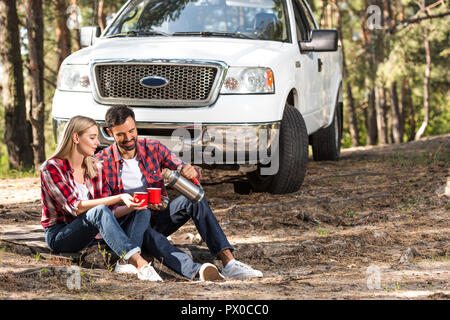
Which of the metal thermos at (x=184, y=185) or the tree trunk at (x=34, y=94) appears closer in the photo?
the metal thermos at (x=184, y=185)

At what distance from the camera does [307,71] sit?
761 cm

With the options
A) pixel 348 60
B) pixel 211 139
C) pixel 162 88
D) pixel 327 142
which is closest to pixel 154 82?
pixel 162 88

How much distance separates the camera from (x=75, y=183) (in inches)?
187

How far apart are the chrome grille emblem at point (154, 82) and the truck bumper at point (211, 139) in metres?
0.33

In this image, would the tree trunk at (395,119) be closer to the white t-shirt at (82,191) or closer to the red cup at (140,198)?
the white t-shirt at (82,191)

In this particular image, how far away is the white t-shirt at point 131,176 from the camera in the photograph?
5.08m

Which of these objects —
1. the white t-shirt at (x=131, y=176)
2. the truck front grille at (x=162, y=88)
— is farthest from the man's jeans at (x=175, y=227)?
the truck front grille at (x=162, y=88)

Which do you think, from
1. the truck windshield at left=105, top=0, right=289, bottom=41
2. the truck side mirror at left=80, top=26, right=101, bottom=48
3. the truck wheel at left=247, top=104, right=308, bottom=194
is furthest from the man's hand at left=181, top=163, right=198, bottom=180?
the truck side mirror at left=80, top=26, right=101, bottom=48

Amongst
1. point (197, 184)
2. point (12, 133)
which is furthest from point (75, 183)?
point (12, 133)

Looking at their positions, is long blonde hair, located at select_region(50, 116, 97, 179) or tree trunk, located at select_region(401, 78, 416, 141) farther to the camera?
tree trunk, located at select_region(401, 78, 416, 141)

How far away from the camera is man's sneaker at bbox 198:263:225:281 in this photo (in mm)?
4652

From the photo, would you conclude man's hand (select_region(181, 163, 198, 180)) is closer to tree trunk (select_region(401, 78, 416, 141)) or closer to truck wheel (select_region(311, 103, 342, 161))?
truck wheel (select_region(311, 103, 342, 161))

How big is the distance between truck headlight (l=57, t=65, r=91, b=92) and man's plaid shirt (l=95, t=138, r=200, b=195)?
1.46 meters

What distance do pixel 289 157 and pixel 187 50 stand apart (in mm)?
1358
